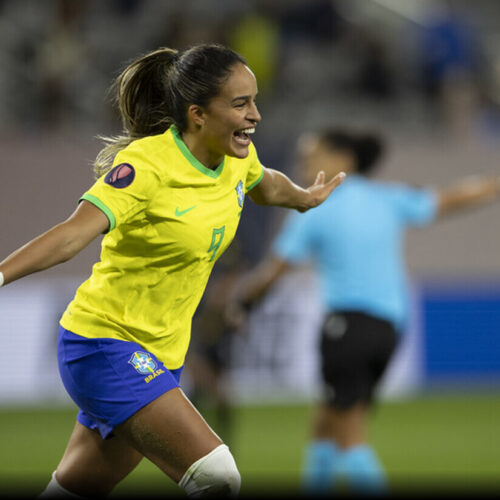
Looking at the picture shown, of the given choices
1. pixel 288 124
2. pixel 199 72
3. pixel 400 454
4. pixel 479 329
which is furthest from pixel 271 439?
pixel 199 72

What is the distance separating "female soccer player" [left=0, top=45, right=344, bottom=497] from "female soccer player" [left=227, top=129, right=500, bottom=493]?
2.24 metres

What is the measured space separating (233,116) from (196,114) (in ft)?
0.49

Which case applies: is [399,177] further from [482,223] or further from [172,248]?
[172,248]

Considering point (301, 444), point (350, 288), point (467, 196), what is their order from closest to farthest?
point (350, 288), point (467, 196), point (301, 444)

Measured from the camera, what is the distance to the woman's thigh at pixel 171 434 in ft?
12.0

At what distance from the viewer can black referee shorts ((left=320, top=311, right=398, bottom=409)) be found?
6.17 m

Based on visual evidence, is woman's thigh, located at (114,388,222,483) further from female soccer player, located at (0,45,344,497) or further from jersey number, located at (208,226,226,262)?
jersey number, located at (208,226,226,262)

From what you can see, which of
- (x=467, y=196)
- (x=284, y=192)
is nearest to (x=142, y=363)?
(x=284, y=192)

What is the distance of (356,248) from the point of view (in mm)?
6348

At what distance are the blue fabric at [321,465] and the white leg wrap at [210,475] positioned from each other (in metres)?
2.64

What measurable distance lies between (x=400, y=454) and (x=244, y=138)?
5318 millimetres

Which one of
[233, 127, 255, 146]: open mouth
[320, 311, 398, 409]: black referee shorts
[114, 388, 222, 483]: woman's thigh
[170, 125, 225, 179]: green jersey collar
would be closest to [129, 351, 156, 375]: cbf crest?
[114, 388, 222, 483]: woman's thigh

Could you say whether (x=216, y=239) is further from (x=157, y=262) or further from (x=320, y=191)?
(x=320, y=191)

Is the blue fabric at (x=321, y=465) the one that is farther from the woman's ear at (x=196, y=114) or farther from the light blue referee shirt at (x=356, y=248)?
the woman's ear at (x=196, y=114)
